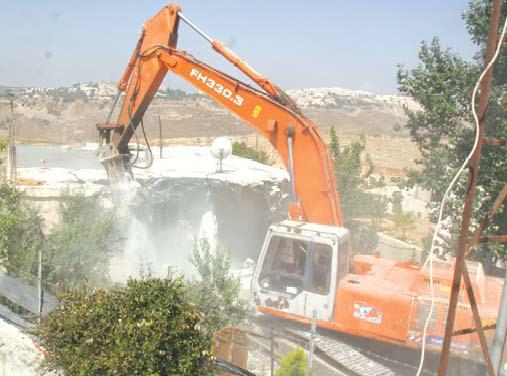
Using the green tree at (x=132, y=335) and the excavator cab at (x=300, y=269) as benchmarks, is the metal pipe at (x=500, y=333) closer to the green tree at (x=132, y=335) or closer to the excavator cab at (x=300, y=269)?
the green tree at (x=132, y=335)

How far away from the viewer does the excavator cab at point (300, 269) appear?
340 inches

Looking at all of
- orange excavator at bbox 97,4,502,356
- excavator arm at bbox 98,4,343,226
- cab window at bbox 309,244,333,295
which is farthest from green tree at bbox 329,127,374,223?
cab window at bbox 309,244,333,295

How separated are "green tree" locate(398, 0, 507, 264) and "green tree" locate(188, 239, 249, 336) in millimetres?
5340

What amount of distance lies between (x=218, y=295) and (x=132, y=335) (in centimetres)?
401

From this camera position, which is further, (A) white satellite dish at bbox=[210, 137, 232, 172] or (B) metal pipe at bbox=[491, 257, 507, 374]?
(A) white satellite dish at bbox=[210, 137, 232, 172]

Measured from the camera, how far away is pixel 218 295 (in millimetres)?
8656

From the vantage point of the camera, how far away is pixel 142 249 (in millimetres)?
13727

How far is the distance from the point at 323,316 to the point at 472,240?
16.1 feet

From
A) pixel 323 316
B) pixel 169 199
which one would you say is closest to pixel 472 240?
pixel 323 316

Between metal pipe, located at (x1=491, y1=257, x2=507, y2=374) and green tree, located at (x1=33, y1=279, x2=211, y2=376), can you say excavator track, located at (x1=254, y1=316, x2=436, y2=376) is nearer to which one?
green tree, located at (x1=33, y1=279, x2=211, y2=376)

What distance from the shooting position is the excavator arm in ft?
32.0

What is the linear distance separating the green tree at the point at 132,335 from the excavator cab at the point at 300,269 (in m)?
3.66

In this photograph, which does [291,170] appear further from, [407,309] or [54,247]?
[54,247]

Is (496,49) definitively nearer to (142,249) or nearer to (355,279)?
(355,279)
